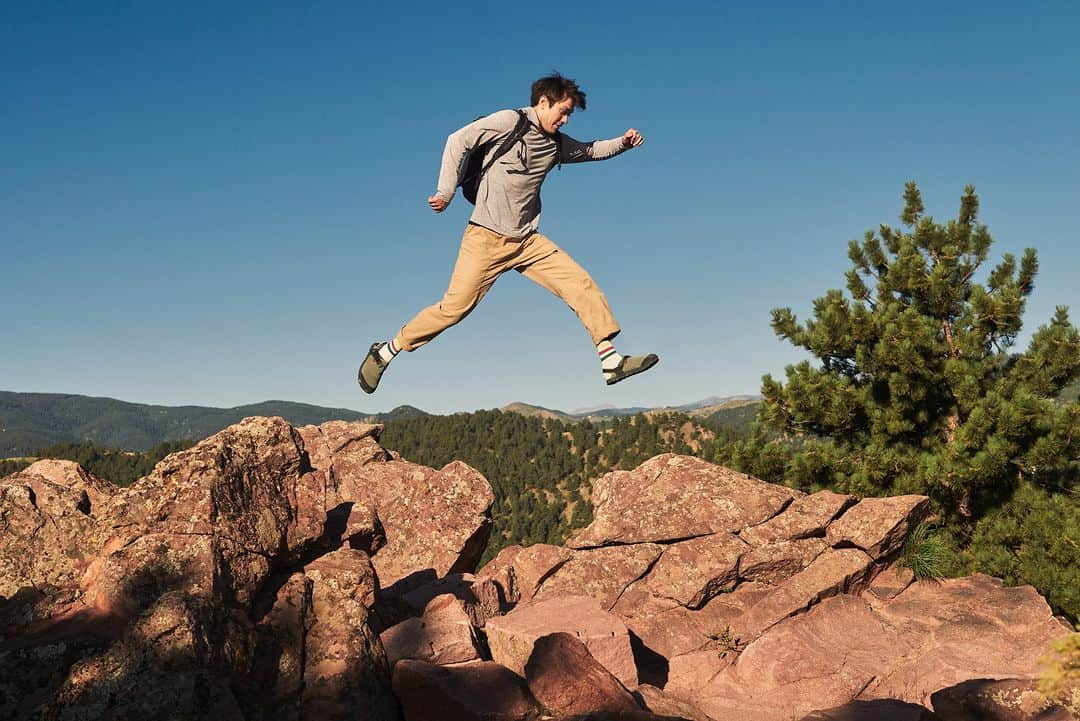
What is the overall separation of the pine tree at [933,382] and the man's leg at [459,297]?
13.8 meters

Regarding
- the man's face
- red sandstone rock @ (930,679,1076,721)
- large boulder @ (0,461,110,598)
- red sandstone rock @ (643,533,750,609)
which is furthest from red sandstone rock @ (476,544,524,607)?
the man's face

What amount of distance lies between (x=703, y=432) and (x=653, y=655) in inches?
6839

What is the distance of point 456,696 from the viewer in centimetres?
685

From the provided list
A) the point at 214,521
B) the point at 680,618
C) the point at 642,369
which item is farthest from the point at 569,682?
the point at 680,618

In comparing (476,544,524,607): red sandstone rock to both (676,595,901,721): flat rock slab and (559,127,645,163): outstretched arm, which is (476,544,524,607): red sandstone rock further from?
(559,127,645,163): outstretched arm

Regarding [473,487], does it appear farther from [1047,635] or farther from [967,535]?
[967,535]

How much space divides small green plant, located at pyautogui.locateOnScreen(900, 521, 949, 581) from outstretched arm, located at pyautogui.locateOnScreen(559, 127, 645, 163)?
8.40m

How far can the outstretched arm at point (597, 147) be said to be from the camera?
9.17 m

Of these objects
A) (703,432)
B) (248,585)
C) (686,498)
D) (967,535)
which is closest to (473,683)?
(248,585)

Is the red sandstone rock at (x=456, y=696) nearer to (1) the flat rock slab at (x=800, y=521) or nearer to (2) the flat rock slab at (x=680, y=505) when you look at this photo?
(2) the flat rock slab at (x=680, y=505)

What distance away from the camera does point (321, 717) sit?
6531 millimetres

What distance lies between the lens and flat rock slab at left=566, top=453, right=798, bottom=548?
13.0 metres

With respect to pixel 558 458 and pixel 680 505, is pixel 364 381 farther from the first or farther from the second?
pixel 558 458

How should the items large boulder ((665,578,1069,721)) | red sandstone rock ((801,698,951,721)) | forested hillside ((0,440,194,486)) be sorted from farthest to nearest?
forested hillside ((0,440,194,486)), large boulder ((665,578,1069,721)), red sandstone rock ((801,698,951,721))
